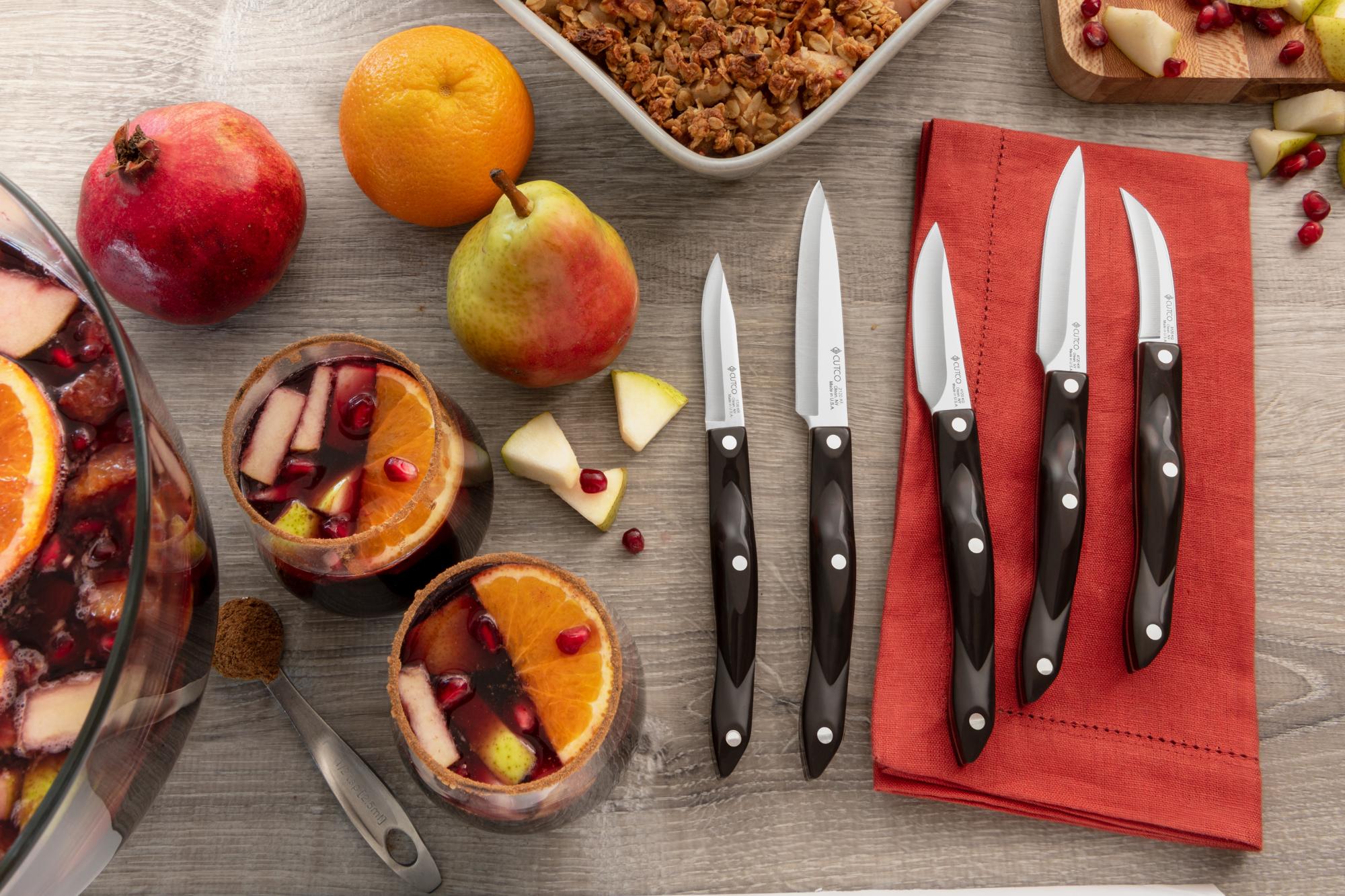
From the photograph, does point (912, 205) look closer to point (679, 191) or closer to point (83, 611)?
point (679, 191)

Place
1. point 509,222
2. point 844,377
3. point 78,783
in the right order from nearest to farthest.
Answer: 1. point 78,783
2. point 509,222
3. point 844,377

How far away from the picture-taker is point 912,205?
1267 mm

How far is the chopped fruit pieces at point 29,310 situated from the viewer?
33.4 inches

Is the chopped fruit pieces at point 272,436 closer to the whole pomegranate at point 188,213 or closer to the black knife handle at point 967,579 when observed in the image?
the whole pomegranate at point 188,213

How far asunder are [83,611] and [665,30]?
915 mm

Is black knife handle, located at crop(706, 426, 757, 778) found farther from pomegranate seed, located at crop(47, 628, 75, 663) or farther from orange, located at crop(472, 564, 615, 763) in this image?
pomegranate seed, located at crop(47, 628, 75, 663)

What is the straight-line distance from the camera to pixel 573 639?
2.87ft

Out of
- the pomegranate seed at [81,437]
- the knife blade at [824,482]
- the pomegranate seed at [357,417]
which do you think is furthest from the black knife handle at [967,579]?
the pomegranate seed at [81,437]

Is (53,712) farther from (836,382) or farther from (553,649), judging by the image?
(836,382)

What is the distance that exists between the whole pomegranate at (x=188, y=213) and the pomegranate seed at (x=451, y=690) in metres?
0.59

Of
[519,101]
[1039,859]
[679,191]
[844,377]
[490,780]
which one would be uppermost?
[519,101]

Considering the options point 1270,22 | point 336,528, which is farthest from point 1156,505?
point 336,528

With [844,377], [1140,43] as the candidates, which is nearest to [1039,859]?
[844,377]

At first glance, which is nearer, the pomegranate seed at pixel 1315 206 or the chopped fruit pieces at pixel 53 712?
the chopped fruit pieces at pixel 53 712
